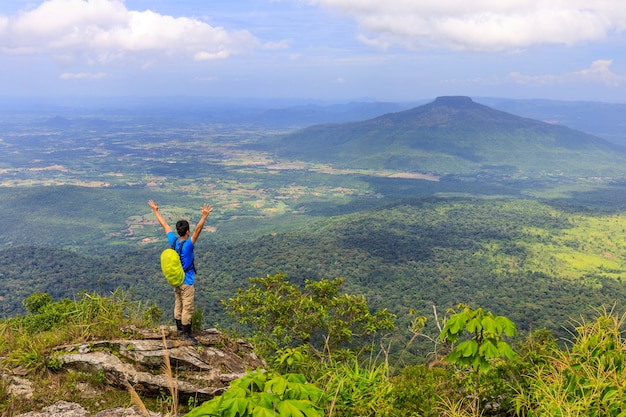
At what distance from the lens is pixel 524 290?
6244cm

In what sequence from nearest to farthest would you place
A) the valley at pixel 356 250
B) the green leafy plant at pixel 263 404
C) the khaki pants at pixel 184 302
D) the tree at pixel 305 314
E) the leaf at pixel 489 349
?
1. the green leafy plant at pixel 263 404
2. the leaf at pixel 489 349
3. the khaki pants at pixel 184 302
4. the tree at pixel 305 314
5. the valley at pixel 356 250

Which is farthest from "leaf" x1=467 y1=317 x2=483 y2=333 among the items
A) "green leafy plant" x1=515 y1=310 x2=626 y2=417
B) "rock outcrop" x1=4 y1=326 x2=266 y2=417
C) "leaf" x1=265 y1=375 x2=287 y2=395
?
"rock outcrop" x1=4 y1=326 x2=266 y2=417

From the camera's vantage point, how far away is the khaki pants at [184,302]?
790 centimetres

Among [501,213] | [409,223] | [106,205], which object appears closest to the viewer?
[409,223]

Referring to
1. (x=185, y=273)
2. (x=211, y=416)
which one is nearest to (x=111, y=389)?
(x=185, y=273)

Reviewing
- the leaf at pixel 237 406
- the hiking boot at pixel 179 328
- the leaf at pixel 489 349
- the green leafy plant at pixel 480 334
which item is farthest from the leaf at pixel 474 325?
the hiking boot at pixel 179 328

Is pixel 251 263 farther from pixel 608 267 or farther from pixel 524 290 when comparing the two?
pixel 608 267

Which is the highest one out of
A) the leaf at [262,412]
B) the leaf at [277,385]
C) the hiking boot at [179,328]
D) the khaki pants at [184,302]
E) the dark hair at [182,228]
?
the dark hair at [182,228]

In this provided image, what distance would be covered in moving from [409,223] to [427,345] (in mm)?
71663

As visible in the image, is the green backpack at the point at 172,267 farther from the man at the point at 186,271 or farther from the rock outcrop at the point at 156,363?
the rock outcrop at the point at 156,363

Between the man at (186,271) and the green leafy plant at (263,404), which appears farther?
the man at (186,271)

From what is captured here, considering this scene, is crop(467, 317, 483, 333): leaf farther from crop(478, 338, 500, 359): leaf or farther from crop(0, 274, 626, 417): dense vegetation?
crop(478, 338, 500, 359): leaf

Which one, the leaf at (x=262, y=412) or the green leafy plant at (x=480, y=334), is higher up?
the leaf at (x=262, y=412)

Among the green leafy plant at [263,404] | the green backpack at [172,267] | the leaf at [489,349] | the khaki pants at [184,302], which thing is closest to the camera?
the green leafy plant at [263,404]
